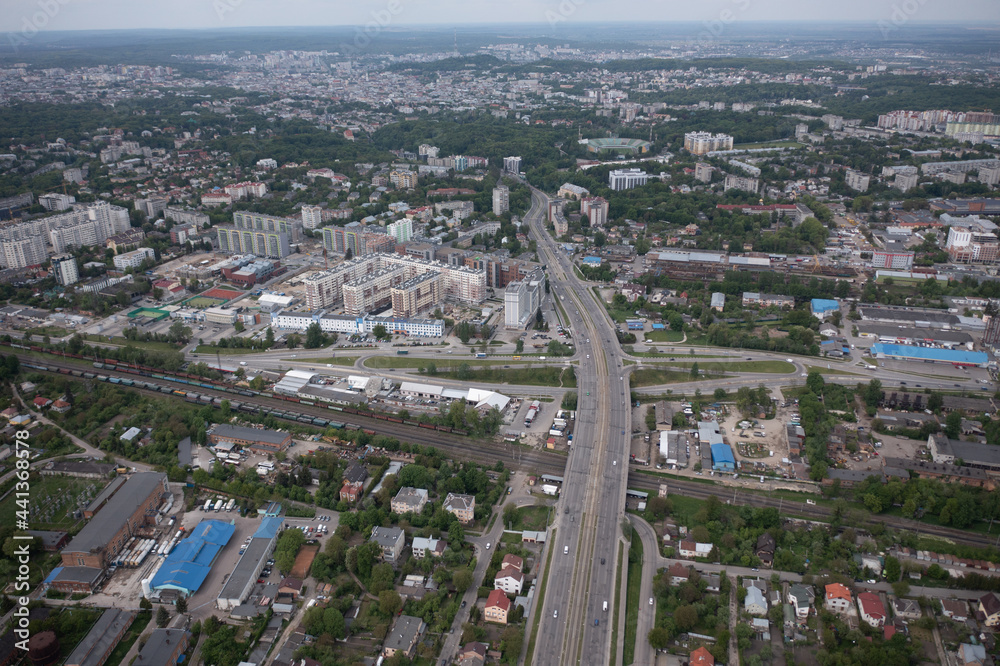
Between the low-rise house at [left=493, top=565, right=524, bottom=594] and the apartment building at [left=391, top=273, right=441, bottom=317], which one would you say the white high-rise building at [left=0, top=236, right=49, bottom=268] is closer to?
the apartment building at [left=391, top=273, right=441, bottom=317]

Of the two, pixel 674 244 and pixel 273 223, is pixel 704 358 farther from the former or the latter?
pixel 273 223

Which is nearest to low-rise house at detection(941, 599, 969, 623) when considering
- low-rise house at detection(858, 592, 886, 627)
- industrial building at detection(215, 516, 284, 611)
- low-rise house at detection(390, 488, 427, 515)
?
low-rise house at detection(858, 592, 886, 627)

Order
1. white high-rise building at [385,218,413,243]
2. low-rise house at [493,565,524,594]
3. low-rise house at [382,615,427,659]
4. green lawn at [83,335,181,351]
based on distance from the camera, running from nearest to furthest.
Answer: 1. low-rise house at [382,615,427,659]
2. low-rise house at [493,565,524,594]
3. green lawn at [83,335,181,351]
4. white high-rise building at [385,218,413,243]

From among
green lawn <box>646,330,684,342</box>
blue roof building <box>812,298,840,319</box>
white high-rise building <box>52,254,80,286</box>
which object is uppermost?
white high-rise building <box>52,254,80,286</box>

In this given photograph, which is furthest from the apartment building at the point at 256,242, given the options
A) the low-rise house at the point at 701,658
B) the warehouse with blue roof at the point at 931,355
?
the low-rise house at the point at 701,658

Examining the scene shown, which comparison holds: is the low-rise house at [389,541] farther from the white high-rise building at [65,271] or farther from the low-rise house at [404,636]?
the white high-rise building at [65,271]
